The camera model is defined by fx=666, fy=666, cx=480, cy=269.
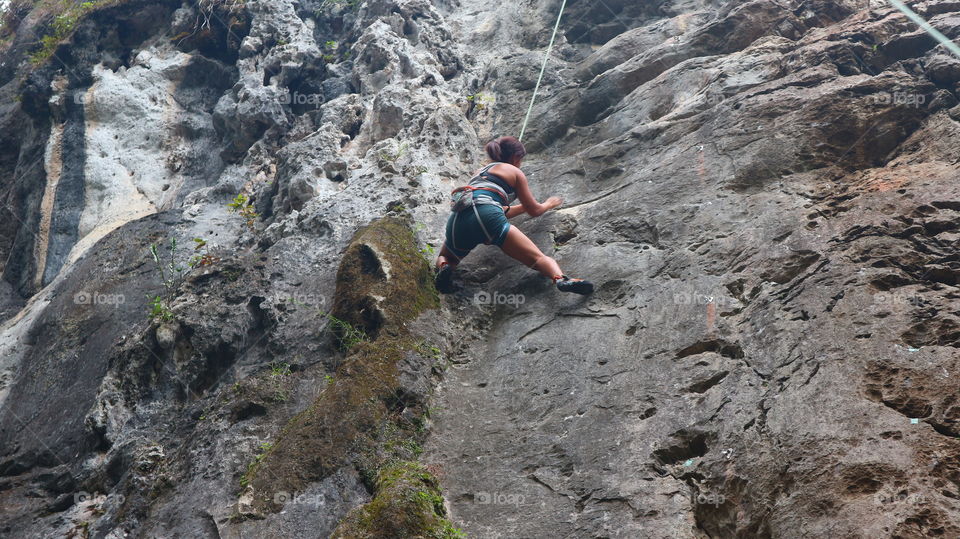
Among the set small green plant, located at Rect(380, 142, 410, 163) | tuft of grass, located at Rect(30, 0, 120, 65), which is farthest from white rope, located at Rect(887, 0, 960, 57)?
tuft of grass, located at Rect(30, 0, 120, 65)

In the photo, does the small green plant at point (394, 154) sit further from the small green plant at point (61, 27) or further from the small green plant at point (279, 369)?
the small green plant at point (61, 27)

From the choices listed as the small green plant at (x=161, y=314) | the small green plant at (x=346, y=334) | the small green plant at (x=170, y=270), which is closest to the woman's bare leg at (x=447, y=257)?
the small green plant at (x=346, y=334)

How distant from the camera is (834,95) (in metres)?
7.09

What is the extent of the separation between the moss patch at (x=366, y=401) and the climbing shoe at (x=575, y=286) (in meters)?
1.38

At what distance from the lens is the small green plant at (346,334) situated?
21.2 feet

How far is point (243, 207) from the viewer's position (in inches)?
407

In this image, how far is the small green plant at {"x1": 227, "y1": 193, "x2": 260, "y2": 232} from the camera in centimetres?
1004

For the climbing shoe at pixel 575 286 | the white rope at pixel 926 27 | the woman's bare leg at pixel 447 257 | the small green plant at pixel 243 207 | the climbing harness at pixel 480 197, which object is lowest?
the climbing shoe at pixel 575 286

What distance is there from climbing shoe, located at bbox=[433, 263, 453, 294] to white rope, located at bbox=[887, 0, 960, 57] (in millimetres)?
5828

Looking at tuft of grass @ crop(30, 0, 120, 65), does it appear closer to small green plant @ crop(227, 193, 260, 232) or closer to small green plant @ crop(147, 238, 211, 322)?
small green plant @ crop(227, 193, 260, 232)

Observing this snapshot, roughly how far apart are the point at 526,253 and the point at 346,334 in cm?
198

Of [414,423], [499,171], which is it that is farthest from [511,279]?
[414,423]

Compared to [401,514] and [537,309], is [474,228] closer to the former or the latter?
[537,309]

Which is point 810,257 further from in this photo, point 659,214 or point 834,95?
point 834,95
